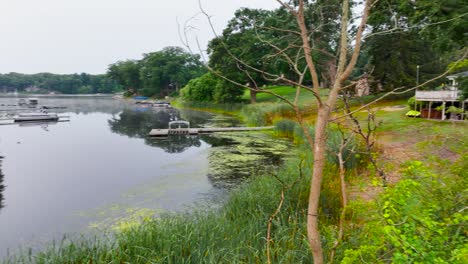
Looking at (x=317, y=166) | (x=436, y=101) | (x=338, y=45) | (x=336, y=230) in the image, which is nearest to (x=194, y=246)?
(x=336, y=230)

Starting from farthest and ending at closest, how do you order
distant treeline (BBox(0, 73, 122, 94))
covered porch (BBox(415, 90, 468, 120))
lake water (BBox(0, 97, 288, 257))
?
1. distant treeline (BBox(0, 73, 122, 94))
2. covered porch (BBox(415, 90, 468, 120))
3. lake water (BBox(0, 97, 288, 257))

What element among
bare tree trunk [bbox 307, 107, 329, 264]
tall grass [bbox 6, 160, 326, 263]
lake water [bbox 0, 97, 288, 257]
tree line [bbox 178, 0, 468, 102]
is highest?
tree line [bbox 178, 0, 468, 102]

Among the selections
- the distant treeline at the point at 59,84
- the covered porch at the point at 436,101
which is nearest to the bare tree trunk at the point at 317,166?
the covered porch at the point at 436,101

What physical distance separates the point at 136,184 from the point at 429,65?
25.8 meters

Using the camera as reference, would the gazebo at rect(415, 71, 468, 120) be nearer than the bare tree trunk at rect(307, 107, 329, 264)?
No

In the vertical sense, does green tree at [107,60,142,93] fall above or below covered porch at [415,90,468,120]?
above

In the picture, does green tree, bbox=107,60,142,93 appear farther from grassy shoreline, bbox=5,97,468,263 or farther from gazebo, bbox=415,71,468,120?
grassy shoreline, bbox=5,97,468,263

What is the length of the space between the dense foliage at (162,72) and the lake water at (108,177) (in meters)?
53.8

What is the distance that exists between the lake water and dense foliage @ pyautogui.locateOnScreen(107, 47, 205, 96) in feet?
176

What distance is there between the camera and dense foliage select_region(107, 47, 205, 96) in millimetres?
74281

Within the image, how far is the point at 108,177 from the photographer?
11828 mm

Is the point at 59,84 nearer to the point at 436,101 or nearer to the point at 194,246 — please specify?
the point at 436,101

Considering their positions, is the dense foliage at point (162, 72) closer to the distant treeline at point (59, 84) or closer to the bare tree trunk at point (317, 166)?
the distant treeline at point (59, 84)

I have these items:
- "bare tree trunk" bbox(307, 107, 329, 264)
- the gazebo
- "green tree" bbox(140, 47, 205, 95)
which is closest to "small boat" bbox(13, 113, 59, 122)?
the gazebo
